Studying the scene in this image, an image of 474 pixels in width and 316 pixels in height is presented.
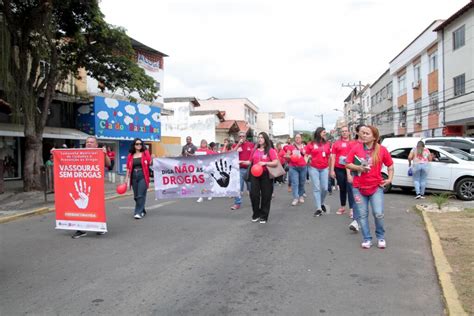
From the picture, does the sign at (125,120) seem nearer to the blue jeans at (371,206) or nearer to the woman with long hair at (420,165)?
the woman with long hair at (420,165)

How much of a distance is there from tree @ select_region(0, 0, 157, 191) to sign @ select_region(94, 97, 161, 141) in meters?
5.56

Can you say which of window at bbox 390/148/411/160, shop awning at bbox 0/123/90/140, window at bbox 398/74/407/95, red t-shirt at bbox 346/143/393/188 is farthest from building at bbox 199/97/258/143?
red t-shirt at bbox 346/143/393/188

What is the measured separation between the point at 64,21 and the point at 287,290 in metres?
14.6

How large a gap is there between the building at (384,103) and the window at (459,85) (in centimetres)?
1772

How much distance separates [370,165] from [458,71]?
27846mm

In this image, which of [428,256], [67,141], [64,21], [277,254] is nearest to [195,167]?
[277,254]

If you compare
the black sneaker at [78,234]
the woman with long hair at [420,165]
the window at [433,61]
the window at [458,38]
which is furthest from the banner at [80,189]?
the window at [433,61]

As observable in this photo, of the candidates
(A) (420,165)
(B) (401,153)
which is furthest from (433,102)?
(A) (420,165)

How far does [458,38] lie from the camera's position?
29875 mm

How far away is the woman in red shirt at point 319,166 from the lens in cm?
915

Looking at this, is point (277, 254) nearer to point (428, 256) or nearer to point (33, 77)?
point (428, 256)

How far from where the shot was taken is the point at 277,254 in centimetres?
602

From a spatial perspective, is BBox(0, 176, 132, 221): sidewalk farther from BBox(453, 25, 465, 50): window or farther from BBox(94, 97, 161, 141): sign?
BBox(453, 25, 465, 50): window

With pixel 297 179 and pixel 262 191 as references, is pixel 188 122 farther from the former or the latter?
pixel 262 191
